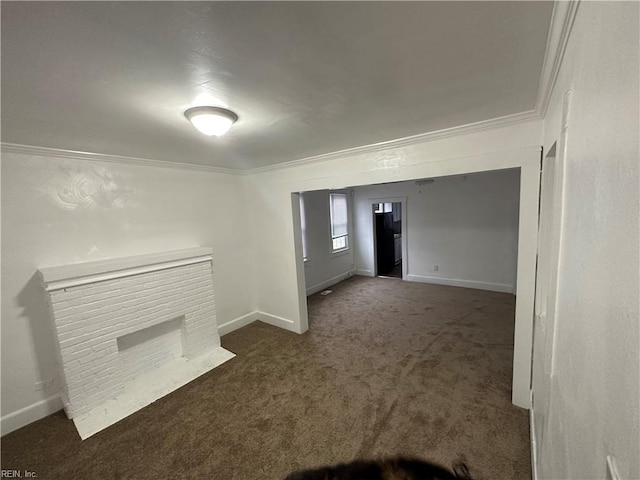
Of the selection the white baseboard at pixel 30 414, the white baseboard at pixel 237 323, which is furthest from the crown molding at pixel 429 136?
the white baseboard at pixel 30 414

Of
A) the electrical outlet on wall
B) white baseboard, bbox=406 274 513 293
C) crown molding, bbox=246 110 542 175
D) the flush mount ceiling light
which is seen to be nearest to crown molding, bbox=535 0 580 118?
crown molding, bbox=246 110 542 175

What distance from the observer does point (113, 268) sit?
2.39 meters

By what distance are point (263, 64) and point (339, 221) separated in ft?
16.5

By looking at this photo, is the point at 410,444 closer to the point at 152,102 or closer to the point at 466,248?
the point at 152,102

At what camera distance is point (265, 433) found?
2.00 m

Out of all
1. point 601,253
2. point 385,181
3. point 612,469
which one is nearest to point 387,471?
point 612,469

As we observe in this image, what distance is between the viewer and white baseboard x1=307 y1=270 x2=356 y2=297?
525cm

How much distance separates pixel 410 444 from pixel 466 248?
421 cm

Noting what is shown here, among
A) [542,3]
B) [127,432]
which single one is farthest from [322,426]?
[542,3]

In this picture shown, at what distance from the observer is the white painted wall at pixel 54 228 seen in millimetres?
2123

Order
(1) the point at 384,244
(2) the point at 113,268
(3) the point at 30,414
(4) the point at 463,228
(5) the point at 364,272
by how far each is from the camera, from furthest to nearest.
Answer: (1) the point at 384,244, (5) the point at 364,272, (4) the point at 463,228, (2) the point at 113,268, (3) the point at 30,414

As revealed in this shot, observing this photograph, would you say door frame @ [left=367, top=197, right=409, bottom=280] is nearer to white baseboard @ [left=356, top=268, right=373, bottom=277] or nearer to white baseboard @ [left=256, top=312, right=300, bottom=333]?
A: white baseboard @ [left=356, top=268, right=373, bottom=277]

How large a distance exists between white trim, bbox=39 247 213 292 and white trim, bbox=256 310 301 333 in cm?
137

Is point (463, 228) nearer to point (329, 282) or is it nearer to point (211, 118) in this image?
point (329, 282)
